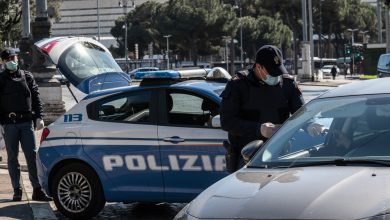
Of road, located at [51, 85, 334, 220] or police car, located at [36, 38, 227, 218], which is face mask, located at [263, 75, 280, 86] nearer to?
police car, located at [36, 38, 227, 218]

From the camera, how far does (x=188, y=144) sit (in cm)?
783

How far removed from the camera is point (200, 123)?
7.95m

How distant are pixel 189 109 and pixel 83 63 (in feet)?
13.0

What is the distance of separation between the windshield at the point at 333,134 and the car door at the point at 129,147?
9.07 ft

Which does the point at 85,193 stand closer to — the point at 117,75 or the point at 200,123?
the point at 200,123

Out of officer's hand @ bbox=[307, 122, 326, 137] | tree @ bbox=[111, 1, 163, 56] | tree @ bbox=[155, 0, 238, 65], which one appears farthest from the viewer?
tree @ bbox=[111, 1, 163, 56]

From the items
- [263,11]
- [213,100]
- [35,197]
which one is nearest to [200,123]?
[213,100]

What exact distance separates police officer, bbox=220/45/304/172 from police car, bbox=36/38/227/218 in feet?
4.05

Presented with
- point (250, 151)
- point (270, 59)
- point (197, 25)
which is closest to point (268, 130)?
point (250, 151)

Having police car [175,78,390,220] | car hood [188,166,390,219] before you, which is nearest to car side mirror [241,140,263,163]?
police car [175,78,390,220]

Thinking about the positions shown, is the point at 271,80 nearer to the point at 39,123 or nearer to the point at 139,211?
the point at 139,211

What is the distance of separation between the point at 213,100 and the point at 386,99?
3065 mm

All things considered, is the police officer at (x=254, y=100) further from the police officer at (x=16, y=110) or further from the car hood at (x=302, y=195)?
the police officer at (x=16, y=110)

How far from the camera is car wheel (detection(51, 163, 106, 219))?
8219mm
